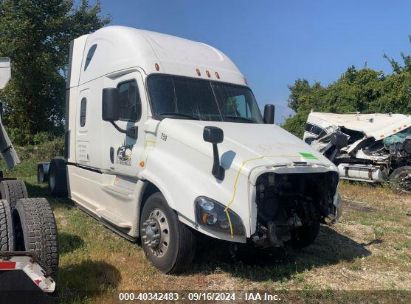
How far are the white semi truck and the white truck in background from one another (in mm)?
1508

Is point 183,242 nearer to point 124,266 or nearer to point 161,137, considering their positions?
point 124,266

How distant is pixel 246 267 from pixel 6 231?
9.56ft

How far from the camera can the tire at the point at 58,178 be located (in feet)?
34.2

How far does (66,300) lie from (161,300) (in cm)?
94

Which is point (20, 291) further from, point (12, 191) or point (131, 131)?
point (131, 131)

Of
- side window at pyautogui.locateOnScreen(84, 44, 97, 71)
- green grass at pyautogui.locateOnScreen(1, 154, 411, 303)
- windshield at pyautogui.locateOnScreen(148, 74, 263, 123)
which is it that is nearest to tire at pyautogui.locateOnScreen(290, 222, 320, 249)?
green grass at pyautogui.locateOnScreen(1, 154, 411, 303)

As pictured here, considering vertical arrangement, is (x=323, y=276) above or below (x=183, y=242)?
below

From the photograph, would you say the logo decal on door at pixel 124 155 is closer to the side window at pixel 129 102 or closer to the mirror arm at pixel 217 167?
the side window at pixel 129 102

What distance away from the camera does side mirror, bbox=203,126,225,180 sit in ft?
17.2

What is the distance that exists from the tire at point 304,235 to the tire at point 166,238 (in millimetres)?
1820

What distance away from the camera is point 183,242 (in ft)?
17.8

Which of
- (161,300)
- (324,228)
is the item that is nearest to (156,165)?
(161,300)

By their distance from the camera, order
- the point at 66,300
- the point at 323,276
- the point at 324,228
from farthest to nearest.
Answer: the point at 324,228 → the point at 323,276 → the point at 66,300

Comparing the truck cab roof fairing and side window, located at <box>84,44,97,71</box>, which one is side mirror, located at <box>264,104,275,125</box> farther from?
side window, located at <box>84,44,97,71</box>
